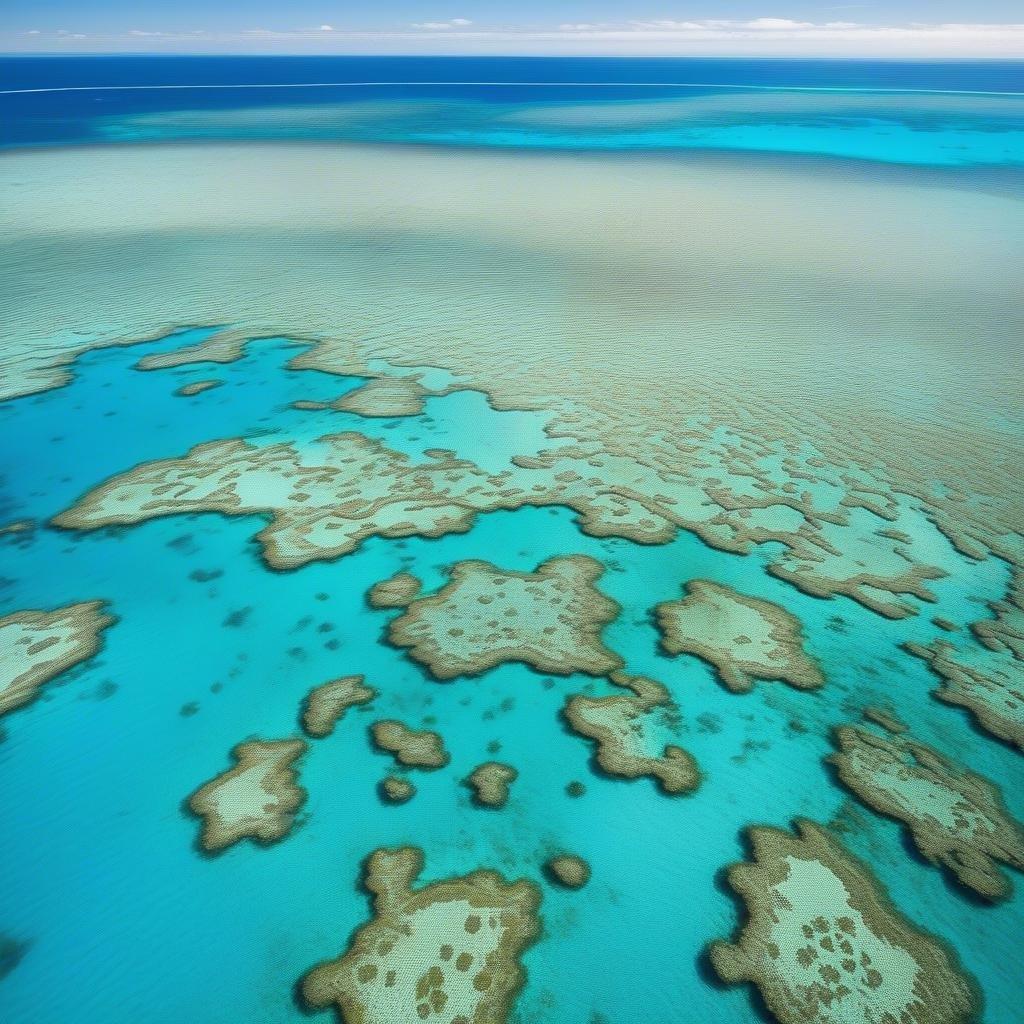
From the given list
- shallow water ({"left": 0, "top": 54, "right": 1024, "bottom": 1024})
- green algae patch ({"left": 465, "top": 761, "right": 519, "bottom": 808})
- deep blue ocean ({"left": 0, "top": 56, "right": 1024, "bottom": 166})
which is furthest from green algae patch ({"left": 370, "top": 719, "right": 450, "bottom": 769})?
deep blue ocean ({"left": 0, "top": 56, "right": 1024, "bottom": 166})

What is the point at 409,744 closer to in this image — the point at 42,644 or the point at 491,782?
the point at 491,782

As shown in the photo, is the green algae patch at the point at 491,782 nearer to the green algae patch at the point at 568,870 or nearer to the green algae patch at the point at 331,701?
the green algae patch at the point at 568,870

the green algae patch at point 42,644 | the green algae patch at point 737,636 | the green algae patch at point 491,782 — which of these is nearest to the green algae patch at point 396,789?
the green algae patch at point 491,782

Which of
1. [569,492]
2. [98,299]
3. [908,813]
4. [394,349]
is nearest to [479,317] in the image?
[394,349]

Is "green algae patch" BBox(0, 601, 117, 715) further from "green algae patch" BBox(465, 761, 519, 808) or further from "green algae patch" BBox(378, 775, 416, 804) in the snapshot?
"green algae patch" BBox(465, 761, 519, 808)

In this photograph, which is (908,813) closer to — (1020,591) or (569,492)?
(1020,591)
